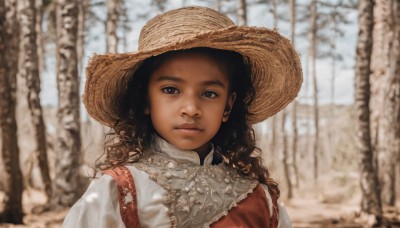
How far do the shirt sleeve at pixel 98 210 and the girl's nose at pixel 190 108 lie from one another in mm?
373

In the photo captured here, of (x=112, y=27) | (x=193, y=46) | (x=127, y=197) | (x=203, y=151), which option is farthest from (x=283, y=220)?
(x=112, y=27)

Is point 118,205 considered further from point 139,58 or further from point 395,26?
point 395,26

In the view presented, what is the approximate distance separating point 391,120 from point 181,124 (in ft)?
30.8

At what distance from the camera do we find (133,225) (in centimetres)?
179

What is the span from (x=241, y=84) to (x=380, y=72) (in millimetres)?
8092

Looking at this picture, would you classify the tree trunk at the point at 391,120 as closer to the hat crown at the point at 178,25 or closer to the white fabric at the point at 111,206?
the hat crown at the point at 178,25

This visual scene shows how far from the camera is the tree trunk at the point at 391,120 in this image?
10.3m

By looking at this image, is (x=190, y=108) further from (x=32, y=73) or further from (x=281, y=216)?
(x=32, y=73)

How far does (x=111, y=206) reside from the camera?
177 centimetres

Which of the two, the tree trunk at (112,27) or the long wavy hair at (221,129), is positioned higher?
the tree trunk at (112,27)

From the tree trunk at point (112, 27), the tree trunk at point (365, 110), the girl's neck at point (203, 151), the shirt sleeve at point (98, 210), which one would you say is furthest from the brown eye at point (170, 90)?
the tree trunk at point (112, 27)

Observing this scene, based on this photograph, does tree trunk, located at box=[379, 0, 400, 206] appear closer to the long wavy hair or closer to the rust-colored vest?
the long wavy hair

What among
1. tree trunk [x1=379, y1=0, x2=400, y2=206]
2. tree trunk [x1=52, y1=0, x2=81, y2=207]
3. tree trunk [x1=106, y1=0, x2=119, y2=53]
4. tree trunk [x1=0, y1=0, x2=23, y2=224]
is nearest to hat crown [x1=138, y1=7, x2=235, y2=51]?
tree trunk [x1=0, y1=0, x2=23, y2=224]

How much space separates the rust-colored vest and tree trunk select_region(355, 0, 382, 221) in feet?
22.5
